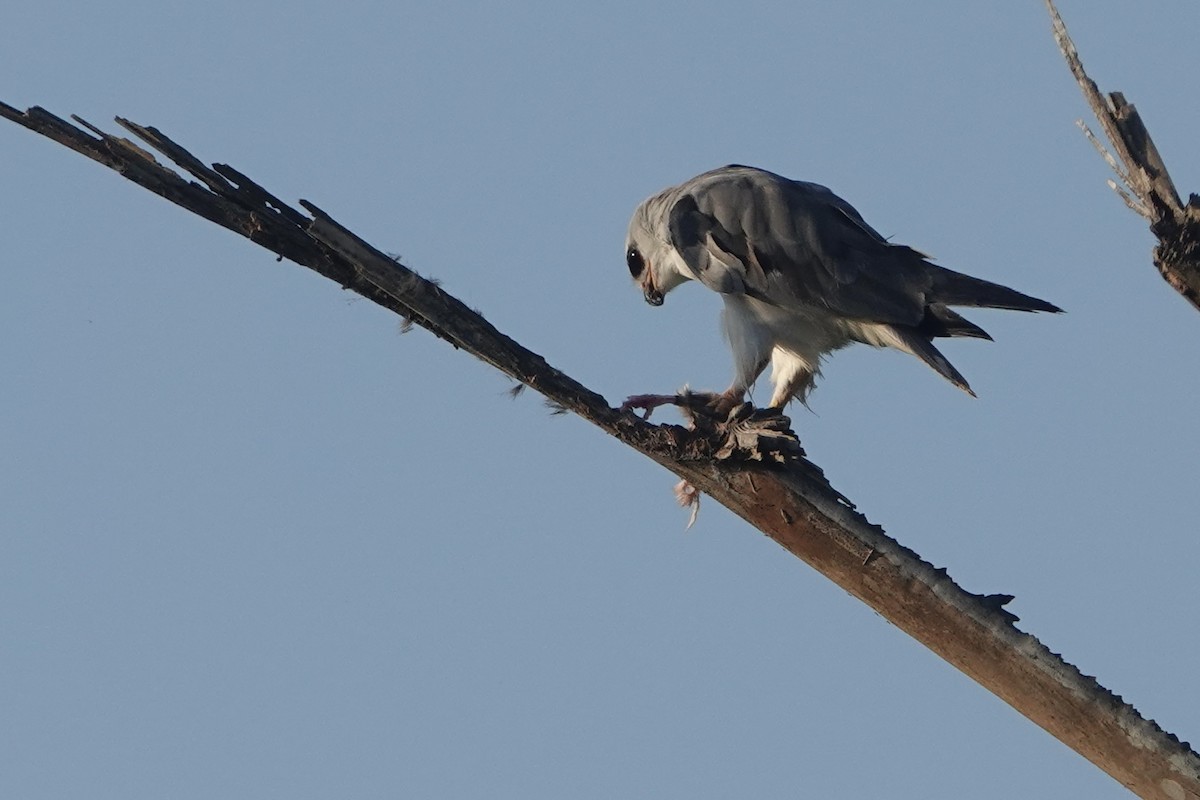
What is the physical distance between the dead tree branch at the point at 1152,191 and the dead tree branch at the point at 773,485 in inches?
77.3

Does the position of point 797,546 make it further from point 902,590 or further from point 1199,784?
point 1199,784

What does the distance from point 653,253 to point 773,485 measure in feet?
14.5

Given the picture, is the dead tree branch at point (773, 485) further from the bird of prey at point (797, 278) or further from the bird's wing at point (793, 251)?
the bird's wing at point (793, 251)

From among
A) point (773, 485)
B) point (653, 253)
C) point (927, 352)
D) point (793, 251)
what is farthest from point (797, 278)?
point (773, 485)

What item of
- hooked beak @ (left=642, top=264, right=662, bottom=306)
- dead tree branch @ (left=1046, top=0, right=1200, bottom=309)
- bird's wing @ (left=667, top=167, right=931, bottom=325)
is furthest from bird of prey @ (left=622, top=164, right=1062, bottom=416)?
dead tree branch @ (left=1046, top=0, right=1200, bottom=309)

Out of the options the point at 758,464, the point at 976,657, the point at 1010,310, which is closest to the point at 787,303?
the point at 1010,310

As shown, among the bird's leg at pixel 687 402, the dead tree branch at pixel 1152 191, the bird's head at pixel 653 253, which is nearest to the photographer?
the dead tree branch at pixel 1152 191

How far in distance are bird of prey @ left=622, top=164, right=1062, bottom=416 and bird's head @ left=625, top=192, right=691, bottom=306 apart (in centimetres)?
3

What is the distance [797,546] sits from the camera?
7.81 m

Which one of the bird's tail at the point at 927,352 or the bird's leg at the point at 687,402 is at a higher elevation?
the bird's tail at the point at 927,352

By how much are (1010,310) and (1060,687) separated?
3193mm

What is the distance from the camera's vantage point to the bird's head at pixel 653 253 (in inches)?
453

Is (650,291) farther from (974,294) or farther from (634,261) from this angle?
(974,294)

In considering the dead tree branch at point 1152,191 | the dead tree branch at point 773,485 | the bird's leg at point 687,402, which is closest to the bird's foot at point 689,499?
the bird's leg at point 687,402
